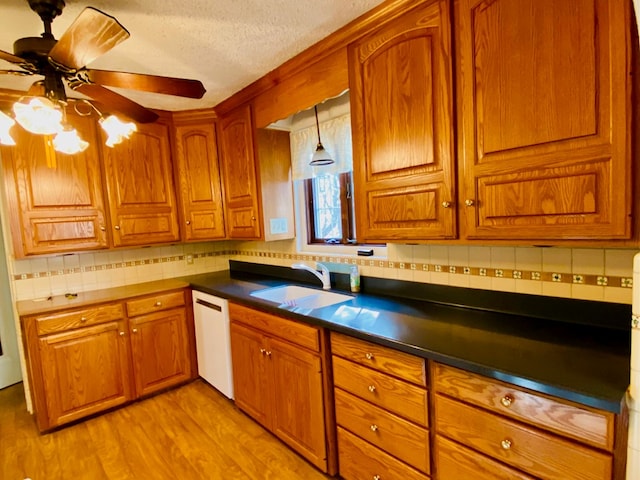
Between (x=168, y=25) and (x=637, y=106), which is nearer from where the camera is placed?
(x=637, y=106)

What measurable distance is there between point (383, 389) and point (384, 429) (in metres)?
0.17

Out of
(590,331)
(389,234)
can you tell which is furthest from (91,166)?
(590,331)

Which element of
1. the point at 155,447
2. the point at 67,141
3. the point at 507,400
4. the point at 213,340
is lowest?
the point at 155,447

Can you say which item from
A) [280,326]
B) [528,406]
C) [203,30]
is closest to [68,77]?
[203,30]

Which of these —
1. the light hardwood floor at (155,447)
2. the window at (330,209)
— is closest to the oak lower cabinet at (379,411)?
the light hardwood floor at (155,447)

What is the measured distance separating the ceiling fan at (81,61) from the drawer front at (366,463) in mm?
1721

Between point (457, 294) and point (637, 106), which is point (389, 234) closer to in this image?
point (457, 294)

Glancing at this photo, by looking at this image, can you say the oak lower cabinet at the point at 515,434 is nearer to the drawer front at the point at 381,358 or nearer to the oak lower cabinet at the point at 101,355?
the drawer front at the point at 381,358

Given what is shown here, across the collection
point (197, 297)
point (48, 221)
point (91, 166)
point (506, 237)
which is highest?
point (91, 166)

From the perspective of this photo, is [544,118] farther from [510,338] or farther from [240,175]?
[240,175]

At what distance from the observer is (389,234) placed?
1576 millimetres

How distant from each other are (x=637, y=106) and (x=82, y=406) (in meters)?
3.22

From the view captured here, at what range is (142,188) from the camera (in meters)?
2.64

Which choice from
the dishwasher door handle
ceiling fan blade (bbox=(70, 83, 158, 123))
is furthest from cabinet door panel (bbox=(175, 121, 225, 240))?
ceiling fan blade (bbox=(70, 83, 158, 123))
